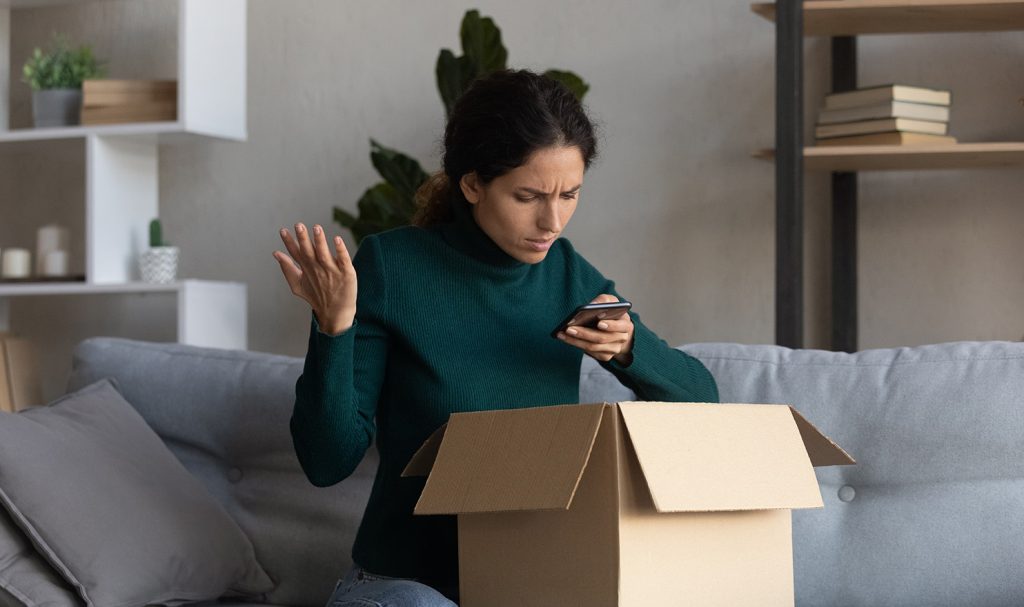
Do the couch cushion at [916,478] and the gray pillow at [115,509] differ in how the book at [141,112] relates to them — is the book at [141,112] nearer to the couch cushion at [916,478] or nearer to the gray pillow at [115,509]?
the gray pillow at [115,509]

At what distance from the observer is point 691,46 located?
2.82m

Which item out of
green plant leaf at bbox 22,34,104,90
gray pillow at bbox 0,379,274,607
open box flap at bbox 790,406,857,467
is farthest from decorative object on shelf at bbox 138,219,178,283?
open box flap at bbox 790,406,857,467

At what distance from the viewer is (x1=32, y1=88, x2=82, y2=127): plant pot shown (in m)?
3.04

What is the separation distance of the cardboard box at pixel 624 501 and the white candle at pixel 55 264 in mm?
2008

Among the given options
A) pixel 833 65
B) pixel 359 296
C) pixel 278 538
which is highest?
pixel 833 65

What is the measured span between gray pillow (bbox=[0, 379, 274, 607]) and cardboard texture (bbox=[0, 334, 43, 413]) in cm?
123

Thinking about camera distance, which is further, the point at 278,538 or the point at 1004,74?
the point at 1004,74

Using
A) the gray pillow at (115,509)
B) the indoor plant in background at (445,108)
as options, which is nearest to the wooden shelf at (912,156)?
the indoor plant in background at (445,108)

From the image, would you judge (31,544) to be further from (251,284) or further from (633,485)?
(251,284)

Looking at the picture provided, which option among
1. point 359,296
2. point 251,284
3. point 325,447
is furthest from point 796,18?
point 251,284

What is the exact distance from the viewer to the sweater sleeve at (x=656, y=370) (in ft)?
4.99

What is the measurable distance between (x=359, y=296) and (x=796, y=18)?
1.22 m

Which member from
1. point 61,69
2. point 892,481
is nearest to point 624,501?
point 892,481

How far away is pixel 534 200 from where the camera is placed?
4.95 ft
